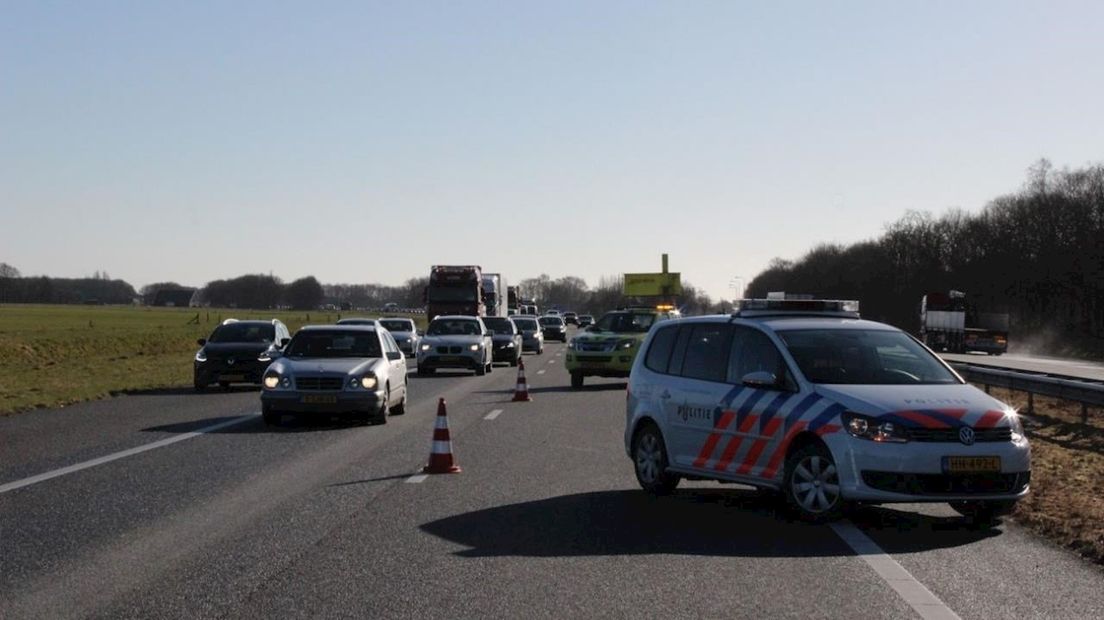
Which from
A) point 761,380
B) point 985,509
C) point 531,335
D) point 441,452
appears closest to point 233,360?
point 441,452

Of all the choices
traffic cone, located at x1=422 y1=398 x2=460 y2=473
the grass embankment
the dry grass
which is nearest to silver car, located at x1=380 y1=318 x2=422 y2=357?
the grass embankment

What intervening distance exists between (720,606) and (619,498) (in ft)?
15.2

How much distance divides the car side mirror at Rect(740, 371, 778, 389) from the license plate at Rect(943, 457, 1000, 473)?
1544 millimetres

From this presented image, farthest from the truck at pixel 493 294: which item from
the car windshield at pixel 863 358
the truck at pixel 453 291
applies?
the car windshield at pixel 863 358

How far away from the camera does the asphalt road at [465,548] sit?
23.7ft

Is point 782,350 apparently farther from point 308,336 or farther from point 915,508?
point 308,336

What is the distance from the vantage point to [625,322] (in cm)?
3112

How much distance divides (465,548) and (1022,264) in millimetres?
94497

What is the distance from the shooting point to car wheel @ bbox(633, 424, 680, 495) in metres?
11.9

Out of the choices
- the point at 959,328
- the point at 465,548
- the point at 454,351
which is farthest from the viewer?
the point at 959,328

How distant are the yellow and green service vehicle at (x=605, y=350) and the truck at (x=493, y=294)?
29.4 meters

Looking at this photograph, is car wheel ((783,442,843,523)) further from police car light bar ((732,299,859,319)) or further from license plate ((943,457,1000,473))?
police car light bar ((732,299,859,319))

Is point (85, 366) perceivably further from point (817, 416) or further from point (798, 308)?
point (817, 416)

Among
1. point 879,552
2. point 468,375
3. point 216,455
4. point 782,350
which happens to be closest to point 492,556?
point 879,552
